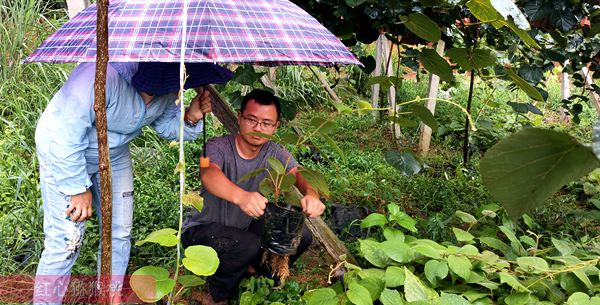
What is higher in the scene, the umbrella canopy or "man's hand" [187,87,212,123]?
the umbrella canopy

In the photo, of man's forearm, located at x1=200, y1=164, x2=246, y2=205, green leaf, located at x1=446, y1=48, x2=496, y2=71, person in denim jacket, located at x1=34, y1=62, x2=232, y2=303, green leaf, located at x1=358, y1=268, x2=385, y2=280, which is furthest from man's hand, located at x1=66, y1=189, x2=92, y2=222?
green leaf, located at x1=446, y1=48, x2=496, y2=71

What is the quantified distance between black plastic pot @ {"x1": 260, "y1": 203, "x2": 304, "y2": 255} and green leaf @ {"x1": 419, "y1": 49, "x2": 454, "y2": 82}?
711 mm

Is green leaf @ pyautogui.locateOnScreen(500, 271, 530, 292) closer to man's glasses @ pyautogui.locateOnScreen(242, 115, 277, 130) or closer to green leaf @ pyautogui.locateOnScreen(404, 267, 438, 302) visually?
green leaf @ pyautogui.locateOnScreen(404, 267, 438, 302)

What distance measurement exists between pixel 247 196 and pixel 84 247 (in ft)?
4.06

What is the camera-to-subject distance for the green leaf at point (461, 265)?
1929 millimetres

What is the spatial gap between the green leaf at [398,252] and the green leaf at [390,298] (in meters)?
0.24

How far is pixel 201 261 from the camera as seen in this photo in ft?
3.96

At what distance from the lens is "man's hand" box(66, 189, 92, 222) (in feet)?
6.68

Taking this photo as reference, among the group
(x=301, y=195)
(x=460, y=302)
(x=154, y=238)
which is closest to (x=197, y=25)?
(x=154, y=238)

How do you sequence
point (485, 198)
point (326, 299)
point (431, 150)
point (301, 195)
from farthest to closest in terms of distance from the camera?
point (431, 150), point (485, 198), point (301, 195), point (326, 299)

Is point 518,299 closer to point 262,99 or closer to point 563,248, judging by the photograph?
point 563,248

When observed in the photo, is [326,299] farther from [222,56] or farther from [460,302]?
[222,56]

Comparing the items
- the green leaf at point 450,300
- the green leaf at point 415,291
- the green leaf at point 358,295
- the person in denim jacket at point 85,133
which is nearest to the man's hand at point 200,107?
the person in denim jacket at point 85,133

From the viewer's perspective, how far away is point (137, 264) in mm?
2840
